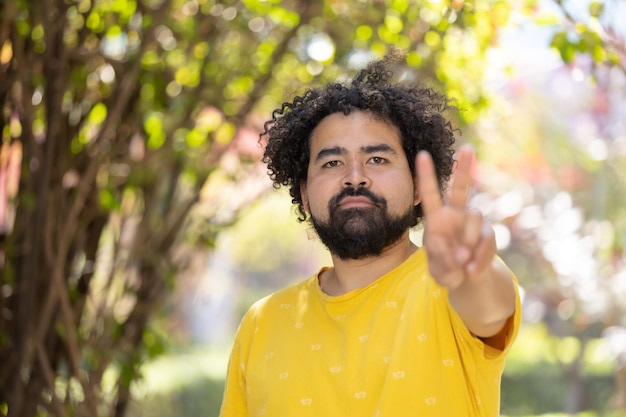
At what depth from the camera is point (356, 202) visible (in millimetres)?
1943

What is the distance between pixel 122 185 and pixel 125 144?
6.2 inches

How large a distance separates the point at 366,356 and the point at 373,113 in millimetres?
557

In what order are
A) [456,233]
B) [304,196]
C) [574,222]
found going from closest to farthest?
[456,233] → [304,196] → [574,222]

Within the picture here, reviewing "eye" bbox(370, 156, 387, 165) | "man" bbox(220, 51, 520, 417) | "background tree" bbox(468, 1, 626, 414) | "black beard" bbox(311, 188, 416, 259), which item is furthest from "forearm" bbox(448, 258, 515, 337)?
"background tree" bbox(468, 1, 626, 414)

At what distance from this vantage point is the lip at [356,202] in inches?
76.3

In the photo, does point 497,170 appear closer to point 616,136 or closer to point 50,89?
point 616,136

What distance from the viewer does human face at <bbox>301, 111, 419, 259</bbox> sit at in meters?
1.94

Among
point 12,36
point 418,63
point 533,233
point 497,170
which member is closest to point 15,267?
point 12,36

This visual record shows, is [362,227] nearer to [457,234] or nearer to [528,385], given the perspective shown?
[457,234]

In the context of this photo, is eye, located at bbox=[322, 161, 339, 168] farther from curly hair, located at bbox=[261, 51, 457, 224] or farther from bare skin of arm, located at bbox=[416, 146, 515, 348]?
bare skin of arm, located at bbox=[416, 146, 515, 348]

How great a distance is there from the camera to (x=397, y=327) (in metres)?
1.83

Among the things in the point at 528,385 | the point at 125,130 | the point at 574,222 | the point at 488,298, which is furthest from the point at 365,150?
the point at 528,385

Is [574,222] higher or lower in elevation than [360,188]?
higher

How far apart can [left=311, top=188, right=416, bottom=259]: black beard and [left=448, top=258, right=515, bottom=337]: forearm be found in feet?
1.11
